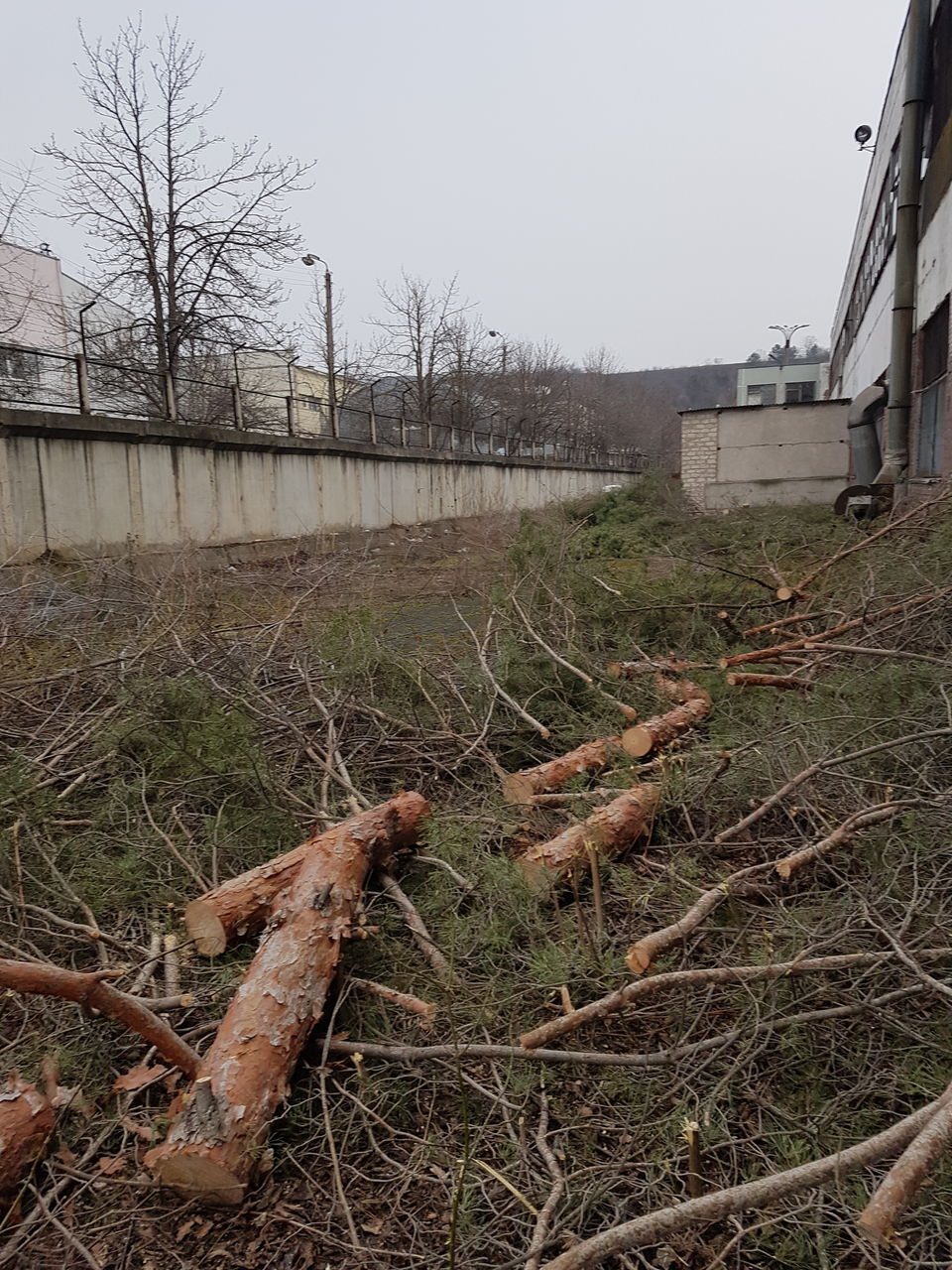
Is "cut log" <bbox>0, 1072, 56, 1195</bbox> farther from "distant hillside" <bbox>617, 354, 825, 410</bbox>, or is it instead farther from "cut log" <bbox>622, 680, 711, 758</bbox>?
"distant hillside" <bbox>617, 354, 825, 410</bbox>

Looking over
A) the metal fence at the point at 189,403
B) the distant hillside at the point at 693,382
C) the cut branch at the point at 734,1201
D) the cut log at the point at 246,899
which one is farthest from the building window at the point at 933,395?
the distant hillside at the point at 693,382

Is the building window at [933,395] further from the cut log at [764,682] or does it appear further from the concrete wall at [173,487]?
the concrete wall at [173,487]

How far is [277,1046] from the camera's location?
2.36 m

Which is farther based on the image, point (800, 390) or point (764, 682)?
point (800, 390)

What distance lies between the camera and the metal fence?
37.0 feet

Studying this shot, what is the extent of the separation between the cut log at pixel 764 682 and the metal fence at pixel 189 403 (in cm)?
981

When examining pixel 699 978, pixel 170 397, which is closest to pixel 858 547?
pixel 699 978

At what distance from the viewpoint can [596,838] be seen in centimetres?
330

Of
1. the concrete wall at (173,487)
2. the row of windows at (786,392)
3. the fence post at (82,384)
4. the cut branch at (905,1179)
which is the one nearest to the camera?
the cut branch at (905,1179)

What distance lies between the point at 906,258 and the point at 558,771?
1043cm

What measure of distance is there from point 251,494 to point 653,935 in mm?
14103

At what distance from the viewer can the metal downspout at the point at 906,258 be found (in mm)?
10859

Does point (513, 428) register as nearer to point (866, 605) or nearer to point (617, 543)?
point (617, 543)

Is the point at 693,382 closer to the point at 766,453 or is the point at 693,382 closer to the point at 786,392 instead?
the point at 786,392
